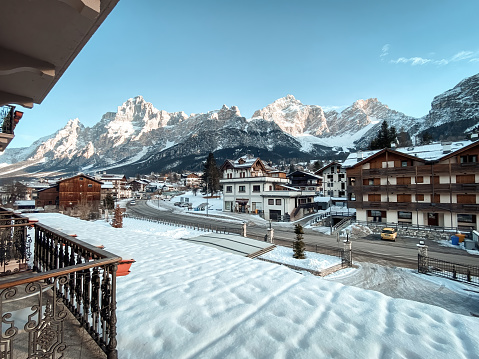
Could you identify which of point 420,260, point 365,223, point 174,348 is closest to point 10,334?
point 174,348

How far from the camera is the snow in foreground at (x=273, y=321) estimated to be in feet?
10.6

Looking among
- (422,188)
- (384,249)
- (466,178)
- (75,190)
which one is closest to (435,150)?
(466,178)

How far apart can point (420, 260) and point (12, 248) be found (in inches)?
895

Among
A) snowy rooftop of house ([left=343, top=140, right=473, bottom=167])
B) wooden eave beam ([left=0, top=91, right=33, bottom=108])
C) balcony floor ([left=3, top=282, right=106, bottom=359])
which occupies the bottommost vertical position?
balcony floor ([left=3, top=282, right=106, bottom=359])

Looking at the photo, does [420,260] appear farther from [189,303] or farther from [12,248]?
[12,248]

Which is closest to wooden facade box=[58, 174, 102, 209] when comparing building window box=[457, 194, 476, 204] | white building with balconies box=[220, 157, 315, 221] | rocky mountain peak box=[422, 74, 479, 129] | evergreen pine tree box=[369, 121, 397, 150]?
white building with balconies box=[220, 157, 315, 221]

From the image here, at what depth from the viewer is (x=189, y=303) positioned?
4.49 metres

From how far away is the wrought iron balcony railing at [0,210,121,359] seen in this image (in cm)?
213

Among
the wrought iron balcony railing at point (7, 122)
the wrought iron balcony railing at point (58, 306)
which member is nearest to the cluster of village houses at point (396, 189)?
the wrought iron balcony railing at point (7, 122)

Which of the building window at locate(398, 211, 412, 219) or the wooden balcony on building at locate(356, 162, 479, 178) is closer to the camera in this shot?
the wooden balcony on building at locate(356, 162, 479, 178)

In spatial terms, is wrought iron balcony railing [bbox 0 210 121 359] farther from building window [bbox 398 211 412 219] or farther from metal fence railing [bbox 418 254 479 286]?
building window [bbox 398 211 412 219]

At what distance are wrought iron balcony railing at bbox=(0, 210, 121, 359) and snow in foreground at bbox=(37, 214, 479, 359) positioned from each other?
0.66m

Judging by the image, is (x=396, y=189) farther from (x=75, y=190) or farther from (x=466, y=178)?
(x=75, y=190)

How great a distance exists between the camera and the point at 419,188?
30.3 meters
